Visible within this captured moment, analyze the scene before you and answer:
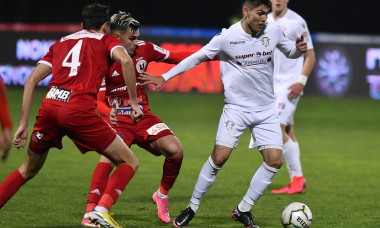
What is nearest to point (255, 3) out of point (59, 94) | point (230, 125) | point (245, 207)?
point (230, 125)

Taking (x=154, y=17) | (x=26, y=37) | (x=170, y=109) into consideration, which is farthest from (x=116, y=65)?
(x=154, y=17)

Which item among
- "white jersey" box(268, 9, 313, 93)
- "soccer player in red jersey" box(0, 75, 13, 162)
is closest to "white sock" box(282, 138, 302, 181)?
"white jersey" box(268, 9, 313, 93)

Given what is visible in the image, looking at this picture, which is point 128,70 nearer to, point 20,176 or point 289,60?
point 20,176

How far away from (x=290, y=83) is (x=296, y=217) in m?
3.10

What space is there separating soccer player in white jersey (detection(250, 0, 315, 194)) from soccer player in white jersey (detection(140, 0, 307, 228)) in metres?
2.16

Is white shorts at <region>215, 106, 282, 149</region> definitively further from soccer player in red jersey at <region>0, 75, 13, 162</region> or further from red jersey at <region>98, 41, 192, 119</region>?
soccer player in red jersey at <region>0, 75, 13, 162</region>

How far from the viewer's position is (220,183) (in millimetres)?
9828

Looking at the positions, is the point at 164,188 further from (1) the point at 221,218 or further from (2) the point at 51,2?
(2) the point at 51,2

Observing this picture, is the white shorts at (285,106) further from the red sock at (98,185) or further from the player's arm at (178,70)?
the red sock at (98,185)

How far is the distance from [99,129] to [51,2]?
2078 cm

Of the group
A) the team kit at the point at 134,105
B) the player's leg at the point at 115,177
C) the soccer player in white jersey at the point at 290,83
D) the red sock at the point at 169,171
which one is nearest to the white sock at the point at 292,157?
the soccer player in white jersey at the point at 290,83

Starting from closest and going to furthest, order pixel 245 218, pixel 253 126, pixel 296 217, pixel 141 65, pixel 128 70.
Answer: pixel 128 70 < pixel 296 217 < pixel 245 218 < pixel 253 126 < pixel 141 65

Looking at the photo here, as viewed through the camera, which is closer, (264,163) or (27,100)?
(27,100)

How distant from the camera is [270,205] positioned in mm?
8211
